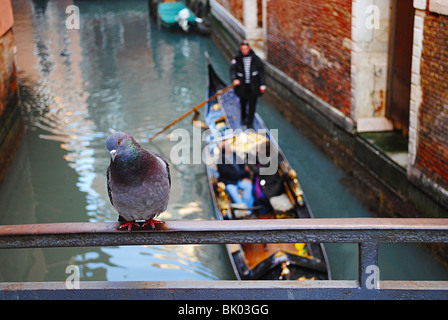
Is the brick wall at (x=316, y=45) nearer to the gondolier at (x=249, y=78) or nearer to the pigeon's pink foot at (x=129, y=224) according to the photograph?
the gondolier at (x=249, y=78)

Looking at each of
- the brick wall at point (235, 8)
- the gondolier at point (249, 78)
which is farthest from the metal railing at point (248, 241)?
the brick wall at point (235, 8)

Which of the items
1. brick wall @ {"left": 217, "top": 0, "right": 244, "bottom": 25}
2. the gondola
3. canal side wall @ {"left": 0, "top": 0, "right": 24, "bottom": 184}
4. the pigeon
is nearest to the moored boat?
brick wall @ {"left": 217, "top": 0, "right": 244, "bottom": 25}

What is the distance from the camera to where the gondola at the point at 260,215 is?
3.71 metres

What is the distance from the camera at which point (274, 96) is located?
840 centimetres

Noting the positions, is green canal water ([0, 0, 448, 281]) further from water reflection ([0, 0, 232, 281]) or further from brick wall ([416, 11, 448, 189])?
brick wall ([416, 11, 448, 189])

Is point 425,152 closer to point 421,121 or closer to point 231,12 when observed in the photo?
point 421,121

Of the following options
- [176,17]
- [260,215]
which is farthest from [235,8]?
[260,215]

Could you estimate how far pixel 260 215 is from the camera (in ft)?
15.1

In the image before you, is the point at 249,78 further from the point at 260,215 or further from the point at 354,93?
the point at 260,215

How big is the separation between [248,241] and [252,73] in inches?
193

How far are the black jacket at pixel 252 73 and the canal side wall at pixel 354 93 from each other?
688 mm

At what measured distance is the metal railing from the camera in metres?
1.52

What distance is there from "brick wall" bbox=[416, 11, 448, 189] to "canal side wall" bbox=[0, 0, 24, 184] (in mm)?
4230

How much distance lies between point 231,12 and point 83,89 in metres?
3.93
